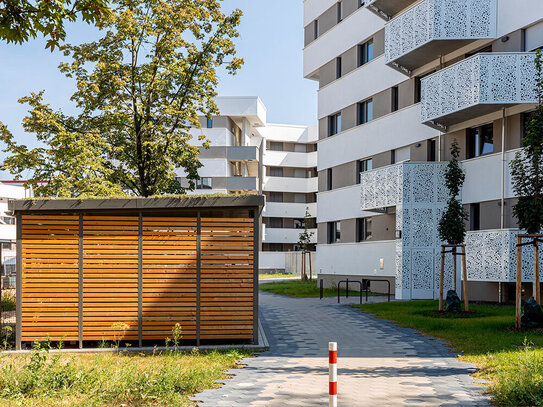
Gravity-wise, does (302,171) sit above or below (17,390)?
above

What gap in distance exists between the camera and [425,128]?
2738 centimetres

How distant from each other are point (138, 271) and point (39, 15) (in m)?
5.08

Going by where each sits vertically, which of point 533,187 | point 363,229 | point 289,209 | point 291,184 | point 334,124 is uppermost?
point 334,124

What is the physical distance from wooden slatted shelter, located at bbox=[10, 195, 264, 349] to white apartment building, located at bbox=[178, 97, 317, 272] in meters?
44.0

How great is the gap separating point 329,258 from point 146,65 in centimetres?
1630

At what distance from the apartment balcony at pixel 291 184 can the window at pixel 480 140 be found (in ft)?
145

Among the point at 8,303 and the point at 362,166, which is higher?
the point at 362,166

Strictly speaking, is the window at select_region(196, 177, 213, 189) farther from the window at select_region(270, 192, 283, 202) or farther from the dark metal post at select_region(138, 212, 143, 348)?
the dark metal post at select_region(138, 212, 143, 348)

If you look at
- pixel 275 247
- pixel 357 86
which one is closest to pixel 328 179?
pixel 357 86

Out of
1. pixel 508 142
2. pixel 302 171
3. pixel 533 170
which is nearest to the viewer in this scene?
pixel 533 170

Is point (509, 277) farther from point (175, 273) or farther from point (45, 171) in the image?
point (45, 171)

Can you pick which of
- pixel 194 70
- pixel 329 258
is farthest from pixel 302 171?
pixel 194 70

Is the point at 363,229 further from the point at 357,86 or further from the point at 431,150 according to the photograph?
the point at 357,86

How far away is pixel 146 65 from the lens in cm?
2311
